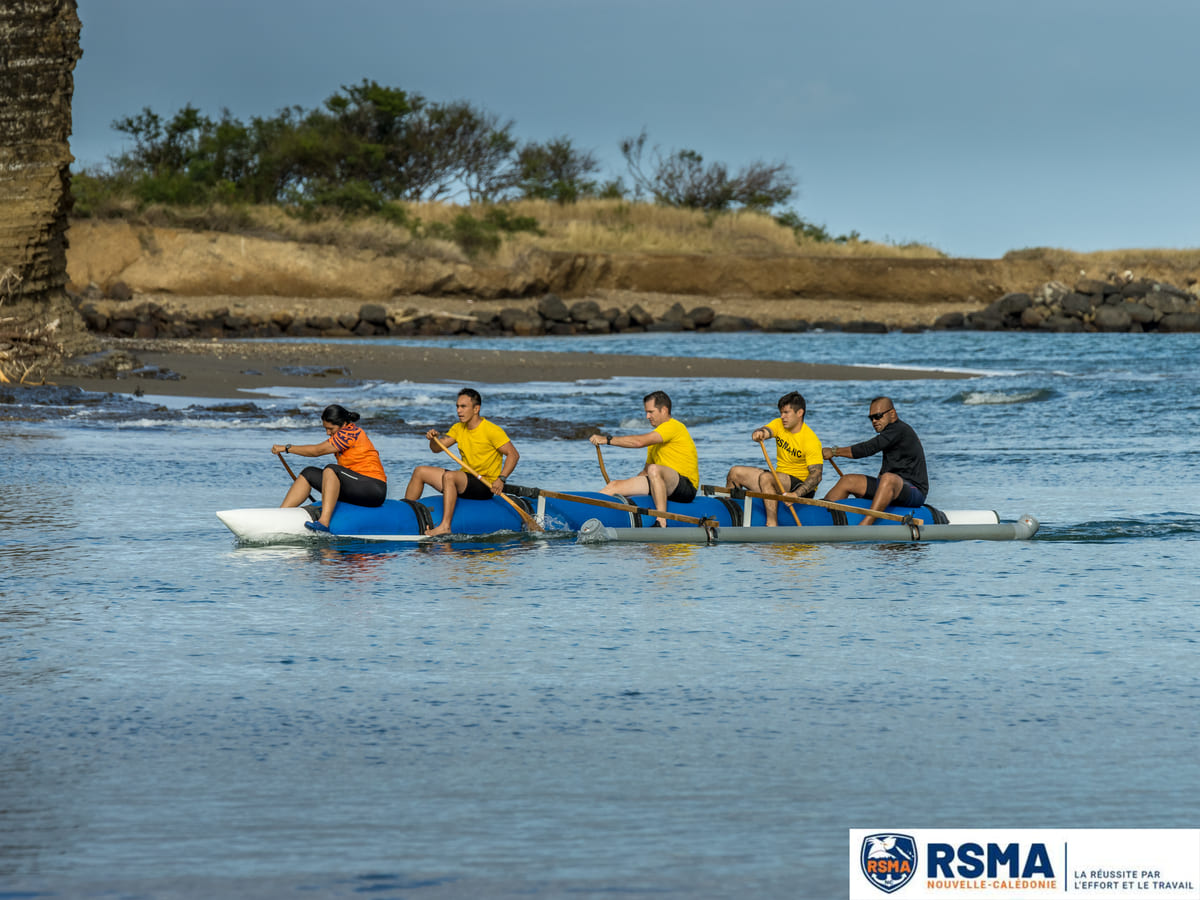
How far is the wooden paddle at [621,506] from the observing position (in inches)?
443

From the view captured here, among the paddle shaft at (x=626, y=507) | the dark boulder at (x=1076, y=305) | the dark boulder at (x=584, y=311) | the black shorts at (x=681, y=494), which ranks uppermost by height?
the dark boulder at (x=1076, y=305)

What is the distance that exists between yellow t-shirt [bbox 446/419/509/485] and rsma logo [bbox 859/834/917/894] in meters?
7.00

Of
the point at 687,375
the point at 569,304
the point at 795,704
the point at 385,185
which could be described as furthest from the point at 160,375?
the point at 385,185

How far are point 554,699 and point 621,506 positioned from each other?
491 cm

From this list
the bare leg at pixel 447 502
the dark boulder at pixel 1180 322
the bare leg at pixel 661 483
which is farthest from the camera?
the dark boulder at pixel 1180 322

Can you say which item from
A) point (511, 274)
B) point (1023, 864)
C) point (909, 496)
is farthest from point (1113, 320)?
point (1023, 864)

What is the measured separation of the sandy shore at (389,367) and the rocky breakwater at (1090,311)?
2410 cm

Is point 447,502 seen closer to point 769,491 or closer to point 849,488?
Answer: point 769,491

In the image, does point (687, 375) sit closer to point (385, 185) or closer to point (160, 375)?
point (160, 375)

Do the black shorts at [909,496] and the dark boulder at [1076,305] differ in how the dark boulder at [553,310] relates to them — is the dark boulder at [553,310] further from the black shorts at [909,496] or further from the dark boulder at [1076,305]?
the black shorts at [909,496]

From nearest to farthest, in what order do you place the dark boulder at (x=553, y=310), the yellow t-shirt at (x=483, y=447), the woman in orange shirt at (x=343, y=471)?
1. the woman in orange shirt at (x=343, y=471)
2. the yellow t-shirt at (x=483, y=447)
3. the dark boulder at (x=553, y=310)

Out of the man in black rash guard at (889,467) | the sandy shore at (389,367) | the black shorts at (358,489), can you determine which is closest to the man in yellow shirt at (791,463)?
the man in black rash guard at (889,467)

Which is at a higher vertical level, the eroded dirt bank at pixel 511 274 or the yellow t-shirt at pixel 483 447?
the eroded dirt bank at pixel 511 274

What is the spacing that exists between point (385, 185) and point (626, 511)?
5615 centimetres
